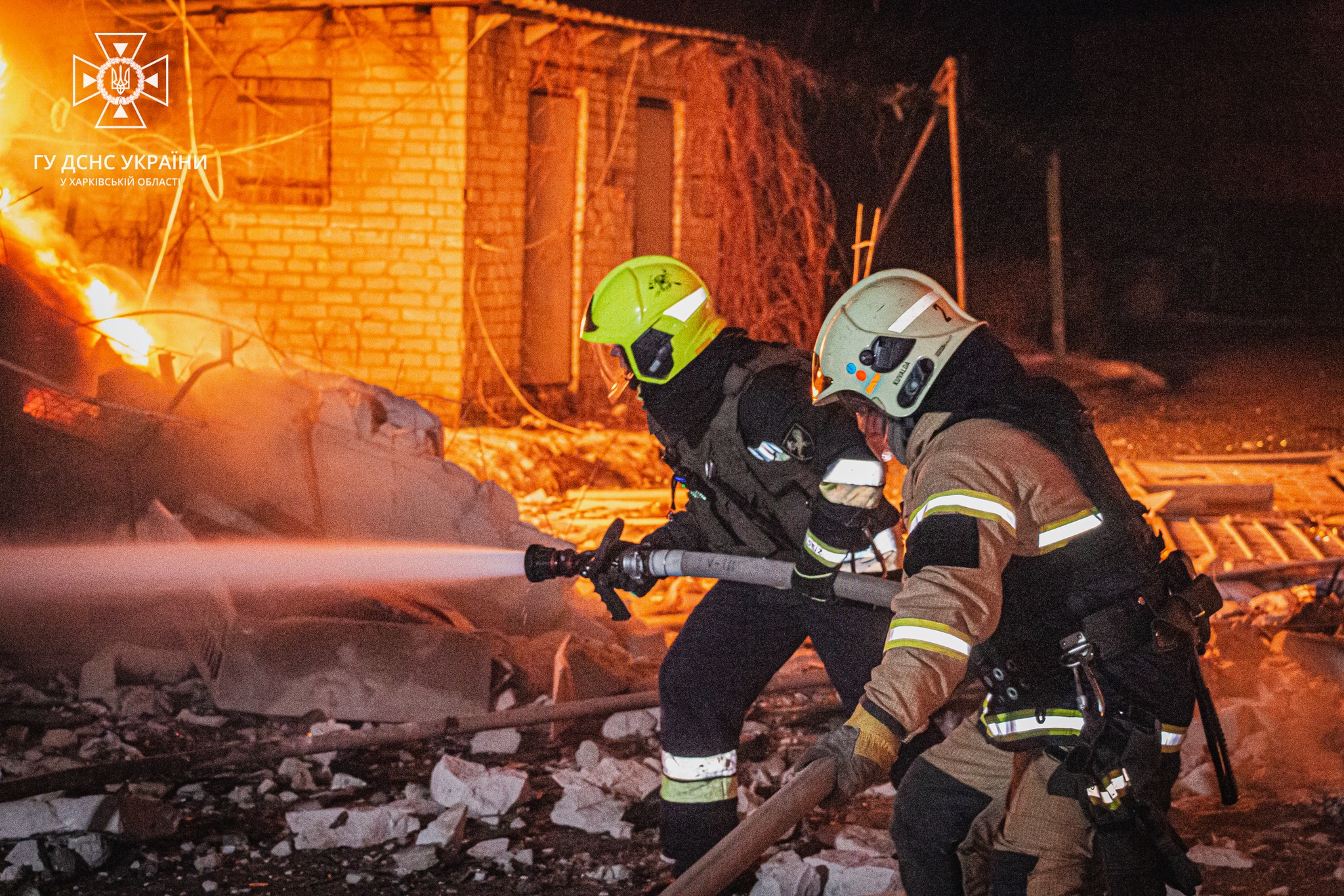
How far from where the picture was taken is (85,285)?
859cm

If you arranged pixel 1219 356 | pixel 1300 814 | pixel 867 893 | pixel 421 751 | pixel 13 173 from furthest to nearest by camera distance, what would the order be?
1. pixel 1219 356
2. pixel 13 173
3. pixel 421 751
4. pixel 1300 814
5. pixel 867 893

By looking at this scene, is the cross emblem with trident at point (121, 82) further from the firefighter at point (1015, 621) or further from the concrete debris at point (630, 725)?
the firefighter at point (1015, 621)

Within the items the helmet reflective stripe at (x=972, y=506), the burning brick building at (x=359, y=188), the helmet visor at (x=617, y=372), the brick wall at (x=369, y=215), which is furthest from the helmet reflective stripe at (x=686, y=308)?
the brick wall at (x=369, y=215)

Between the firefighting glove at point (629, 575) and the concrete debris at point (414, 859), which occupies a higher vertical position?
the firefighting glove at point (629, 575)

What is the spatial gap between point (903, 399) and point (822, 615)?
1.10 m

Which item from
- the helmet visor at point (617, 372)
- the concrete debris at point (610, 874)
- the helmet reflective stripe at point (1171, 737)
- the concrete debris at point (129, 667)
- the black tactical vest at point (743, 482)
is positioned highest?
the helmet visor at point (617, 372)

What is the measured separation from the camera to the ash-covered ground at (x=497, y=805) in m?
4.48

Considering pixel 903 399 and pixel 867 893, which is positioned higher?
pixel 903 399

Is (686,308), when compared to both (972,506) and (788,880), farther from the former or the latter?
(788,880)

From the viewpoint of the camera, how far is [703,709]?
3.98 m

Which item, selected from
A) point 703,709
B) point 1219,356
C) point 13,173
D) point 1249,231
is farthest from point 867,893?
point 1249,231

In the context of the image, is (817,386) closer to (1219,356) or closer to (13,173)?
(13,173)

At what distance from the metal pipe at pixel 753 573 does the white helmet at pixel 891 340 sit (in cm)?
73

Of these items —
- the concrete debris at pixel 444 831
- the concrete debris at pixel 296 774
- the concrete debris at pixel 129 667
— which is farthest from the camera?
the concrete debris at pixel 129 667
